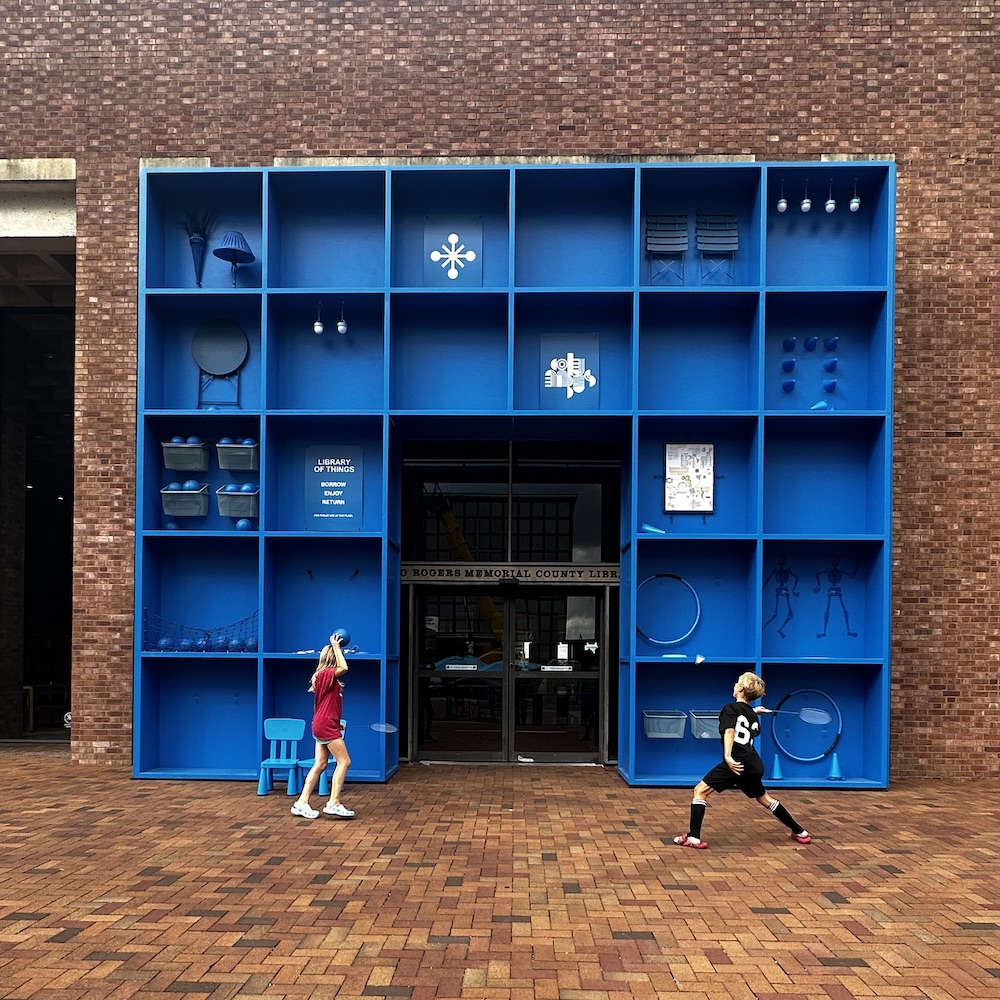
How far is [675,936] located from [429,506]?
6.80 m

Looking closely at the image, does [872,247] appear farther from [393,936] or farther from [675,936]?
[393,936]

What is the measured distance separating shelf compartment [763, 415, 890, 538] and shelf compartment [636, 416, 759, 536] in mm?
257

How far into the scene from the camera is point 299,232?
413 inches

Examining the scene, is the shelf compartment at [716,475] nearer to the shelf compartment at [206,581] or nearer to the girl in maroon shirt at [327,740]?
the girl in maroon shirt at [327,740]

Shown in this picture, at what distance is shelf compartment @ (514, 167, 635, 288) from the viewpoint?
10.3 m

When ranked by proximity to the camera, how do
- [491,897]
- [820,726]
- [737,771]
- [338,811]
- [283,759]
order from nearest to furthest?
[491,897] < [737,771] < [338,811] < [283,759] < [820,726]

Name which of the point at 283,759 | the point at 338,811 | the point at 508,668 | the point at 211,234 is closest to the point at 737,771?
the point at 338,811

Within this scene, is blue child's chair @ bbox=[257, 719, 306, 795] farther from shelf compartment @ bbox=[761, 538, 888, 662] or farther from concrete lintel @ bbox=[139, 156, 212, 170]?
concrete lintel @ bbox=[139, 156, 212, 170]

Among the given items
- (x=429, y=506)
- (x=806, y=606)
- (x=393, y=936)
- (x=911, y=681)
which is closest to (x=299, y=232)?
(x=429, y=506)

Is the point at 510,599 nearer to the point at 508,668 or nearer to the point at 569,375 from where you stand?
the point at 508,668

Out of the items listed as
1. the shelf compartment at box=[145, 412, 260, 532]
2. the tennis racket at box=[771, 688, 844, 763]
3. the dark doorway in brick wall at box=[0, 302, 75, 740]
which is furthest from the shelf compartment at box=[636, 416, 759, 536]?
the dark doorway in brick wall at box=[0, 302, 75, 740]

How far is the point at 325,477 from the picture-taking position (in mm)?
10414

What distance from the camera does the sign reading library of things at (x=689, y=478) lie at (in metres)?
10.2

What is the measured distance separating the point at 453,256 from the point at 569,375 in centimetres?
195
